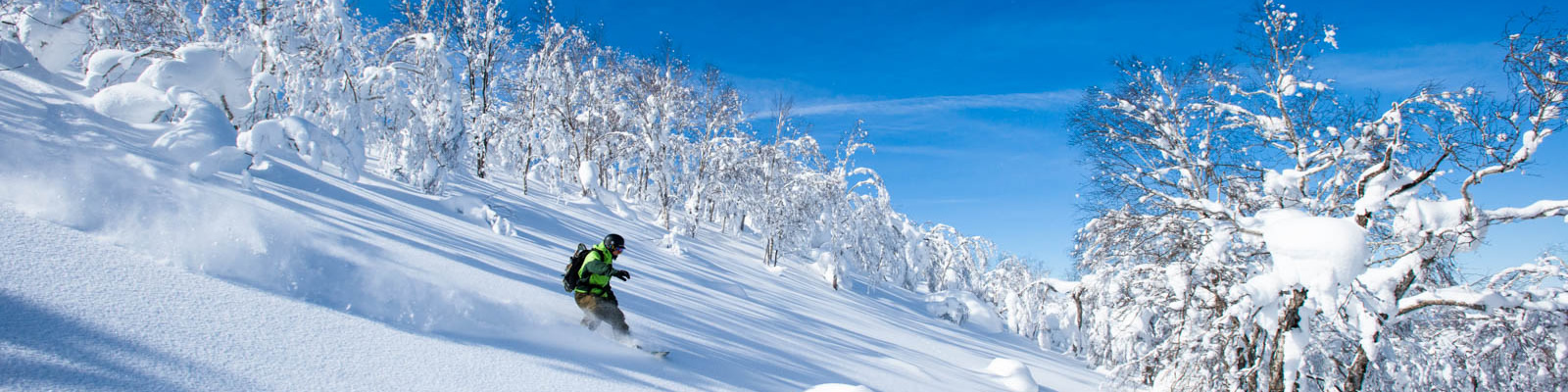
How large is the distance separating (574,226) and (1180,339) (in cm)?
934

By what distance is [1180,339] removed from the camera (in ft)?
23.2

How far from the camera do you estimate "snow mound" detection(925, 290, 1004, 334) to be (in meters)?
18.1

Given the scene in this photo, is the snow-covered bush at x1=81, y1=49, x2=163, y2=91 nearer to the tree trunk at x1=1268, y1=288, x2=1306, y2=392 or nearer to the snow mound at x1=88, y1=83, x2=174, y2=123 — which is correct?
the snow mound at x1=88, y1=83, x2=174, y2=123

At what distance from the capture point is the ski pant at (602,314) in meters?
4.67

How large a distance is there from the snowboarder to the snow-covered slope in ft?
0.46

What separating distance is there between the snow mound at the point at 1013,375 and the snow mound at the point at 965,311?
9.68 m

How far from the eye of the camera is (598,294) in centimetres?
478

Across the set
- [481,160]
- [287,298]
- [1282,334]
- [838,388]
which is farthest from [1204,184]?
[481,160]

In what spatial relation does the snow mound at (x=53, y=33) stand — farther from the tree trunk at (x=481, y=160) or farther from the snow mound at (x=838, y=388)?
the tree trunk at (x=481, y=160)

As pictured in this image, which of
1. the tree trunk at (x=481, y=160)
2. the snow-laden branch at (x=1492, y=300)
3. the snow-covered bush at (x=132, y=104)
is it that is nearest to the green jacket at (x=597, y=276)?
the snow-covered bush at (x=132, y=104)

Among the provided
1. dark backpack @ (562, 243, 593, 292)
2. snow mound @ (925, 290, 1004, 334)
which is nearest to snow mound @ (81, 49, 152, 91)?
dark backpack @ (562, 243, 593, 292)

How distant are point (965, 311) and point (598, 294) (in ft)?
50.4

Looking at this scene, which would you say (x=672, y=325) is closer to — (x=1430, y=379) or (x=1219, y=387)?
(x=1219, y=387)

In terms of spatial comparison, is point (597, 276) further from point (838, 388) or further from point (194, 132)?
point (194, 132)
